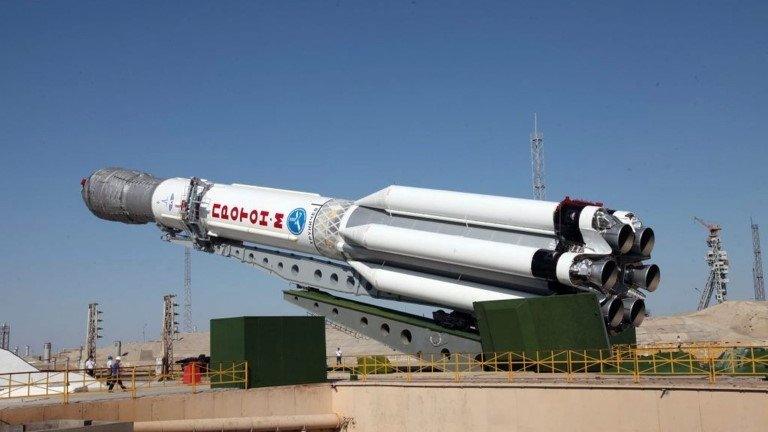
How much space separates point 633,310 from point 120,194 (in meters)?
23.9

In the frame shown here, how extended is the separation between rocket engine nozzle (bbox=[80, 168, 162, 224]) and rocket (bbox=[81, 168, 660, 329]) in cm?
42

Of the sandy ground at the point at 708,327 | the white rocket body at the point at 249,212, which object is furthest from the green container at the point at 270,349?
the sandy ground at the point at 708,327

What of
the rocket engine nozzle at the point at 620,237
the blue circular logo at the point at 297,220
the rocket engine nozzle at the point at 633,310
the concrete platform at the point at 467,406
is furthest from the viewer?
the blue circular logo at the point at 297,220

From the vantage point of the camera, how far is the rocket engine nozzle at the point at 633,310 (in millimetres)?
26734

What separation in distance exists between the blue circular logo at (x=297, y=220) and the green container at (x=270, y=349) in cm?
646

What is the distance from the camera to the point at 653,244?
1048 inches

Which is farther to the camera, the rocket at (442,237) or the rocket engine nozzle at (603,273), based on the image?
the rocket at (442,237)

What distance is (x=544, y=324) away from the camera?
26266 millimetres

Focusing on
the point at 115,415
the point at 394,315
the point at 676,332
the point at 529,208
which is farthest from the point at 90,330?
the point at 676,332

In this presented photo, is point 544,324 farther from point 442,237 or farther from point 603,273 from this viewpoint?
point 442,237

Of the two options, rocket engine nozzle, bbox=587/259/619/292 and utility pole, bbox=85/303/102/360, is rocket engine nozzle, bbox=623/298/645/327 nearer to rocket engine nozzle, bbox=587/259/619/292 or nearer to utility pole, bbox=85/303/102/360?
rocket engine nozzle, bbox=587/259/619/292

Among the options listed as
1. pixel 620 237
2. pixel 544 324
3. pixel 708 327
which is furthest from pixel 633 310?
pixel 708 327

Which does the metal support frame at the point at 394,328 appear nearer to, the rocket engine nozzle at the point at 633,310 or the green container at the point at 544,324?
the green container at the point at 544,324

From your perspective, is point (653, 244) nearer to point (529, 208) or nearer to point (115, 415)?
point (529, 208)
